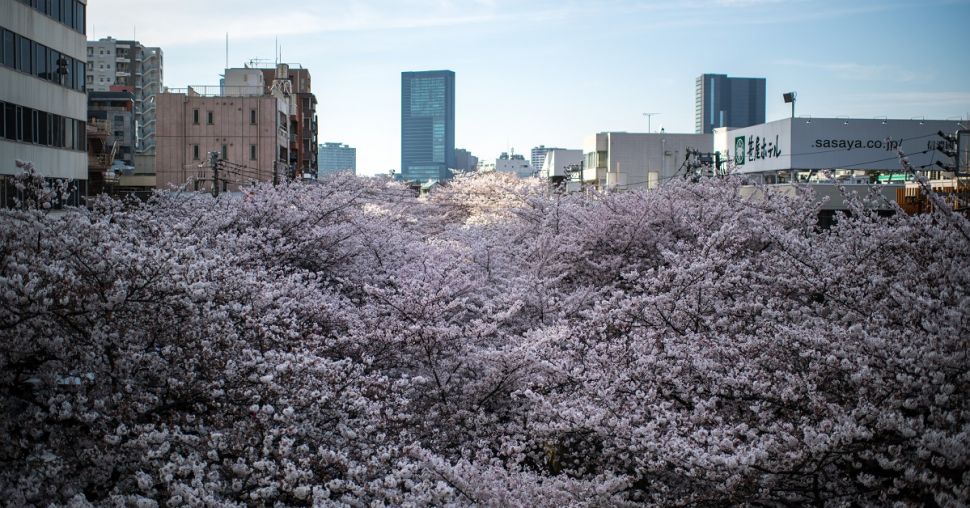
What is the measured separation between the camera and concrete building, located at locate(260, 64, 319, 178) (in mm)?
72938

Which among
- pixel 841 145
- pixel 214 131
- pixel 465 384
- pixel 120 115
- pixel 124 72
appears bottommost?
pixel 465 384

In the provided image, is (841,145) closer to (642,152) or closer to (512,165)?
(642,152)

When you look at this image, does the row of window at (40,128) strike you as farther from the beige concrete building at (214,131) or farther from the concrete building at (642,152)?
the concrete building at (642,152)

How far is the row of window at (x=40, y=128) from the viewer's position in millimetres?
23047

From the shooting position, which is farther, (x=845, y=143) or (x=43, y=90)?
(x=845, y=143)

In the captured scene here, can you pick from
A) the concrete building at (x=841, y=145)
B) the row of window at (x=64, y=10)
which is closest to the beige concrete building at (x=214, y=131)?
the row of window at (x=64, y=10)

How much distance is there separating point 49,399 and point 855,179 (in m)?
41.3

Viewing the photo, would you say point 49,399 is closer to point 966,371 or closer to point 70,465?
point 70,465

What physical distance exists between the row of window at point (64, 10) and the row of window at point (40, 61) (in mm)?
958

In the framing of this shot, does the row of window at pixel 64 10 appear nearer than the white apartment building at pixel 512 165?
Yes

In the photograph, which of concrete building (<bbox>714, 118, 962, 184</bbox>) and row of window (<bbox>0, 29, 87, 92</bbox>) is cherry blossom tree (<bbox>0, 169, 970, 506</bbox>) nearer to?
row of window (<bbox>0, 29, 87, 92</bbox>)

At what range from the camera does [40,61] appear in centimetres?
2502

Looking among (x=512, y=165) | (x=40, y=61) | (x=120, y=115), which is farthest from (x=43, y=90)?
(x=512, y=165)

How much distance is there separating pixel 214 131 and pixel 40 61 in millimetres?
31568
